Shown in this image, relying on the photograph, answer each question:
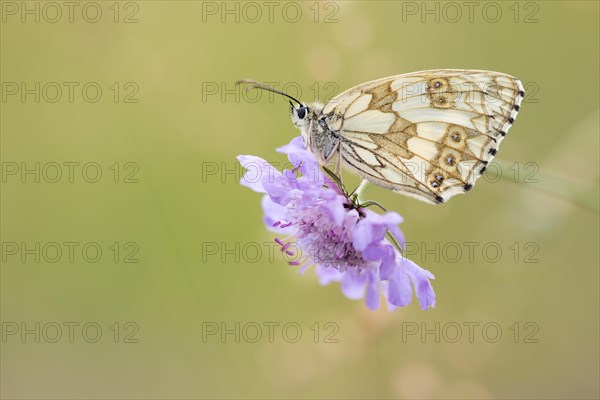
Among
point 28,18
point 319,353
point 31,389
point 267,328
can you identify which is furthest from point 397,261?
point 28,18

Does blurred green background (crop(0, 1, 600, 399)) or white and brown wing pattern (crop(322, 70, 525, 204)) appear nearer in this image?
white and brown wing pattern (crop(322, 70, 525, 204))

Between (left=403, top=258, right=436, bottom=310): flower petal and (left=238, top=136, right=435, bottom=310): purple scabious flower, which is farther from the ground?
(left=238, top=136, right=435, bottom=310): purple scabious flower

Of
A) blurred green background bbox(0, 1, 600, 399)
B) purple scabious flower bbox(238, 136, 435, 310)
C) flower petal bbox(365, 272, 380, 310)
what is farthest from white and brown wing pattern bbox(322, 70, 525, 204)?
blurred green background bbox(0, 1, 600, 399)

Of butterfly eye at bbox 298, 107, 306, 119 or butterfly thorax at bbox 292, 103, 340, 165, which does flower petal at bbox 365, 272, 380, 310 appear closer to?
butterfly thorax at bbox 292, 103, 340, 165

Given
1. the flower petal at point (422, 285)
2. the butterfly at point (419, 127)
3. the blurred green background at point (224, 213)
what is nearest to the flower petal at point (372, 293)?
the flower petal at point (422, 285)

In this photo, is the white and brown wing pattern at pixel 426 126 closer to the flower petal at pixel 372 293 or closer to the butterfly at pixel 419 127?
the butterfly at pixel 419 127

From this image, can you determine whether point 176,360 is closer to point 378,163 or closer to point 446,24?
point 378,163
